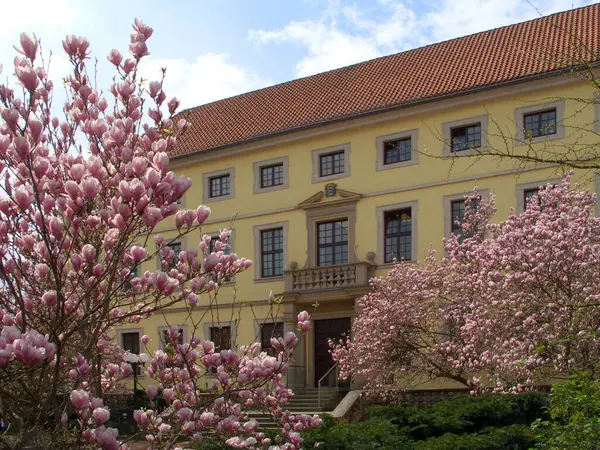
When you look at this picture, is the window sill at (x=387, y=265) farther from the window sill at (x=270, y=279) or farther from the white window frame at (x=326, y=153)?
the window sill at (x=270, y=279)

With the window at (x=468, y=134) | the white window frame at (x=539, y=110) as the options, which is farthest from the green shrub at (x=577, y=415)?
the window at (x=468, y=134)

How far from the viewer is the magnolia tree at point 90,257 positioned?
4340 mm

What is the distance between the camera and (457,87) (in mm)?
23484

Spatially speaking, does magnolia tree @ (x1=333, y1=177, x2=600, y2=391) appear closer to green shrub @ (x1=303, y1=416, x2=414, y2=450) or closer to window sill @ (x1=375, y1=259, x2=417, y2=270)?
window sill @ (x1=375, y1=259, x2=417, y2=270)

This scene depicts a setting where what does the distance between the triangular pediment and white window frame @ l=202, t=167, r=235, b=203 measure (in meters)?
3.53

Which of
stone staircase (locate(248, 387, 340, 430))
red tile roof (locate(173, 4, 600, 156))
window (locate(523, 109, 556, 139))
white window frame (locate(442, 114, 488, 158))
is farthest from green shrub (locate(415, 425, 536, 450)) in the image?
red tile roof (locate(173, 4, 600, 156))

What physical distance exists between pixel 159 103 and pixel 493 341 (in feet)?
40.5

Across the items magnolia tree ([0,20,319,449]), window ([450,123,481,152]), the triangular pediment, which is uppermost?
window ([450,123,481,152])

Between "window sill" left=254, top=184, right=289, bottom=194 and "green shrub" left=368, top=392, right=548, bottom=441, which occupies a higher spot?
"window sill" left=254, top=184, right=289, bottom=194

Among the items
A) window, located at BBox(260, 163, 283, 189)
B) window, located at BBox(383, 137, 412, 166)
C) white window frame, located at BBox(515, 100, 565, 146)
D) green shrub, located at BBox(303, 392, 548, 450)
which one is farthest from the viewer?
window, located at BBox(260, 163, 283, 189)

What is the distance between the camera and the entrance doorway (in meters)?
25.2

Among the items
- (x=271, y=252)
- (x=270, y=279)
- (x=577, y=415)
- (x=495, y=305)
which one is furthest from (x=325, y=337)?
(x=577, y=415)

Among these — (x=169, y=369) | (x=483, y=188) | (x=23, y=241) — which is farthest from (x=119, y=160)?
(x=483, y=188)

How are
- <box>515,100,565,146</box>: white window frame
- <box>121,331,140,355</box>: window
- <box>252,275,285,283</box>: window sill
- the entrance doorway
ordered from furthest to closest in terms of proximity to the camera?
<box>121,331,140,355</box>: window
<box>252,275,285,283</box>: window sill
the entrance doorway
<box>515,100,565,146</box>: white window frame
